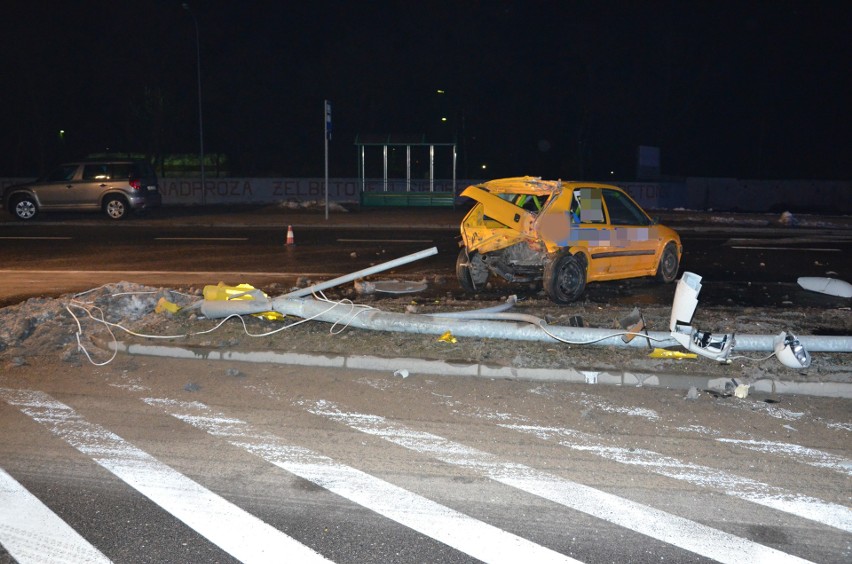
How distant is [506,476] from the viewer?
5211mm

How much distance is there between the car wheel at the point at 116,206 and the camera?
2497 cm

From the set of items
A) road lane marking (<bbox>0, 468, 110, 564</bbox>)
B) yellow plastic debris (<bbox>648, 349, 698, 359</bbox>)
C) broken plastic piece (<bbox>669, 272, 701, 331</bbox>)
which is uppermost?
broken plastic piece (<bbox>669, 272, 701, 331</bbox>)

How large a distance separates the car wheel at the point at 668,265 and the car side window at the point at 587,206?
1778 mm

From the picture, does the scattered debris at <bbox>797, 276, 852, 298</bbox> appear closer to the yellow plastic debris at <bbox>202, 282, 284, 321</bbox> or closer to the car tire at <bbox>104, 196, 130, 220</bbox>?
the yellow plastic debris at <bbox>202, 282, 284, 321</bbox>

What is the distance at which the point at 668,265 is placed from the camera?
41.7 ft

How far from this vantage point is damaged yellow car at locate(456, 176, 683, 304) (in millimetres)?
10758

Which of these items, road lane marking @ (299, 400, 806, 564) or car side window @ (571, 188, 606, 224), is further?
car side window @ (571, 188, 606, 224)

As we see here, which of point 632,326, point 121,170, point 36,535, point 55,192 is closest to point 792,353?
point 632,326

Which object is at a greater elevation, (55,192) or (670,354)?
(55,192)

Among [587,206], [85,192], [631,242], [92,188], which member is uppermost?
[92,188]

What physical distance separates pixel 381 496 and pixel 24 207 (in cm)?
2377

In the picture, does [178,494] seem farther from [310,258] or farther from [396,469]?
[310,258]

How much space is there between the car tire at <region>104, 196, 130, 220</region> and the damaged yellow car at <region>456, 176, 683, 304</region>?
16.6 metres

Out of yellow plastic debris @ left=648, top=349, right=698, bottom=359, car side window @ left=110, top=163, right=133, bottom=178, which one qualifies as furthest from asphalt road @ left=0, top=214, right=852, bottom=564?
car side window @ left=110, top=163, right=133, bottom=178
